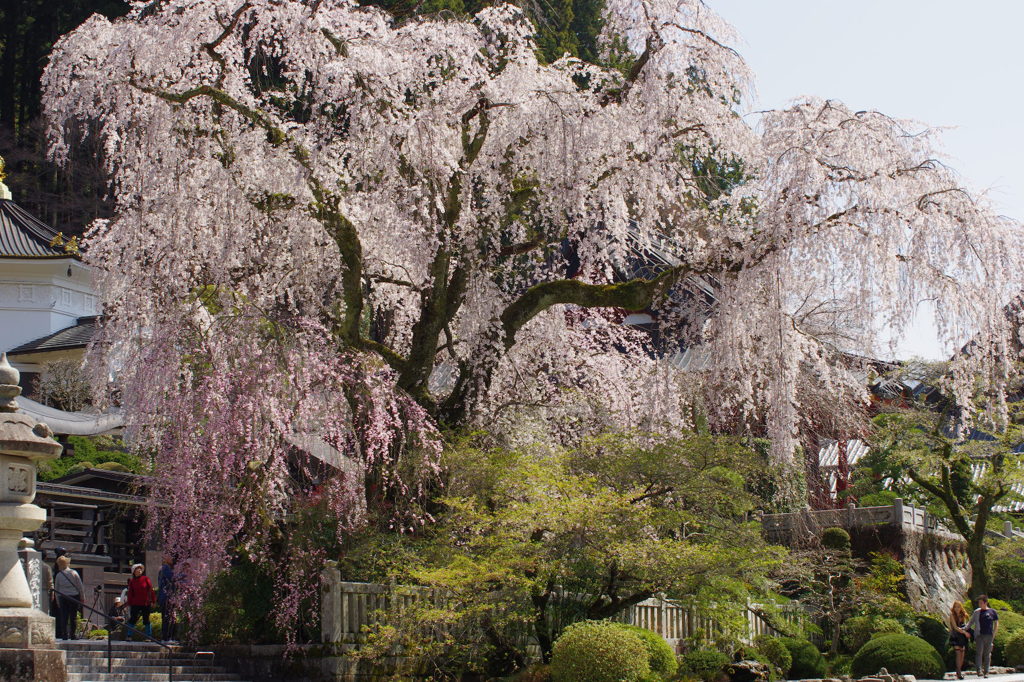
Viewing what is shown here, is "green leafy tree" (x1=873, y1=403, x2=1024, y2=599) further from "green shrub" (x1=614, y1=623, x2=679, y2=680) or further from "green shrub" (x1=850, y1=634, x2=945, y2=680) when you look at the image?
"green shrub" (x1=614, y1=623, x2=679, y2=680)

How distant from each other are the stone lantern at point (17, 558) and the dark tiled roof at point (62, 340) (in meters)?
25.3

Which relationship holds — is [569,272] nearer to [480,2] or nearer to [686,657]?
[480,2]

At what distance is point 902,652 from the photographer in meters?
17.8

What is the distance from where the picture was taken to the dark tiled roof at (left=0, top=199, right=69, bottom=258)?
34.8m

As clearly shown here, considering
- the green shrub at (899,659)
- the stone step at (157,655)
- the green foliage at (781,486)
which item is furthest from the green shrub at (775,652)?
the stone step at (157,655)

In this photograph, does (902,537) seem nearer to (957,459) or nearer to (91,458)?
(957,459)

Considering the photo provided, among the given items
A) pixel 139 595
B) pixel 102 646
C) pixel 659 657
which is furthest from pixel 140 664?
pixel 659 657

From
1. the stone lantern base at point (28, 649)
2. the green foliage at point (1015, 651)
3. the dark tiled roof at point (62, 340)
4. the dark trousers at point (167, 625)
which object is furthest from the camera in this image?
the dark tiled roof at point (62, 340)

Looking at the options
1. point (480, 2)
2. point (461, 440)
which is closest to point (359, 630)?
point (461, 440)

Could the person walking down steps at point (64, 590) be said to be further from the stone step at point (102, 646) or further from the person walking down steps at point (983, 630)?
the person walking down steps at point (983, 630)

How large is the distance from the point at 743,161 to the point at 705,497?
494cm

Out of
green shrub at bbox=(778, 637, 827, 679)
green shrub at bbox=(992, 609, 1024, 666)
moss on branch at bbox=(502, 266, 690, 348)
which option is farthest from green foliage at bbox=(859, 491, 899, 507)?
moss on branch at bbox=(502, 266, 690, 348)

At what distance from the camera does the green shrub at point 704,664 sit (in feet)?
45.9

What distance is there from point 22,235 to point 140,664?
26317 mm
